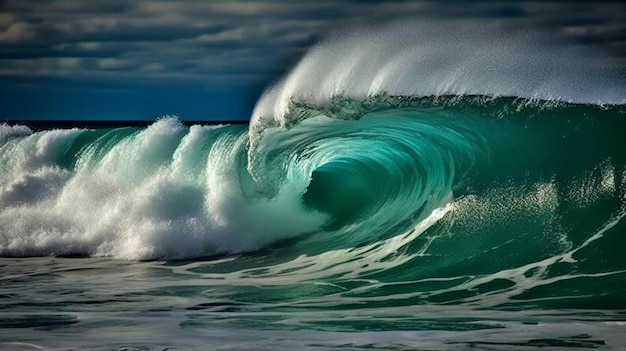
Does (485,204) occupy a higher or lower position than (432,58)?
lower

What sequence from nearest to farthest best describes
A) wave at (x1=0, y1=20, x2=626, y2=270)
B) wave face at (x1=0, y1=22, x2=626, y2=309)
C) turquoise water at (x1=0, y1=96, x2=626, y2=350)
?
turquoise water at (x1=0, y1=96, x2=626, y2=350) < wave face at (x1=0, y1=22, x2=626, y2=309) < wave at (x1=0, y1=20, x2=626, y2=270)

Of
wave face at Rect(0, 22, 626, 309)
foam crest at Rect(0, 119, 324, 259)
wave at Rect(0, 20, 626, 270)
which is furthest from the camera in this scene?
foam crest at Rect(0, 119, 324, 259)

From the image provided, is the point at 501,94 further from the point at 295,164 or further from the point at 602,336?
the point at 602,336

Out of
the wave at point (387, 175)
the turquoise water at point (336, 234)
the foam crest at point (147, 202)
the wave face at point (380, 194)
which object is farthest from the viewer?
the foam crest at point (147, 202)

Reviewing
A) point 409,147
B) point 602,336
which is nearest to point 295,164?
point 409,147

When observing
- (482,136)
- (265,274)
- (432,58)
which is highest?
(432,58)
